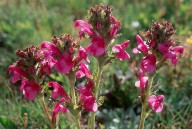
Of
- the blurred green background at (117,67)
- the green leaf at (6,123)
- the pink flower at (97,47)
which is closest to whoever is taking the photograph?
the pink flower at (97,47)

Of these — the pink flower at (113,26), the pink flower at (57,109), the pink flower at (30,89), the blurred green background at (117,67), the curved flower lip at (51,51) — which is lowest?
the pink flower at (57,109)

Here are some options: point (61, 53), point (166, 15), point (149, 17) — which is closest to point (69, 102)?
point (61, 53)

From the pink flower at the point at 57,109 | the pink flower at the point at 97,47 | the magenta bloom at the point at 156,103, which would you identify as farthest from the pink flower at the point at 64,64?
the magenta bloom at the point at 156,103

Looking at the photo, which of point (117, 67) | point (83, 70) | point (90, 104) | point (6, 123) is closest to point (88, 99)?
point (90, 104)

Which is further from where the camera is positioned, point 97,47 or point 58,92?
point 58,92

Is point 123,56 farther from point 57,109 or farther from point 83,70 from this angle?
point 57,109

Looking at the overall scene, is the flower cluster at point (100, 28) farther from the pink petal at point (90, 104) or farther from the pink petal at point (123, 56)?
the pink petal at point (90, 104)
